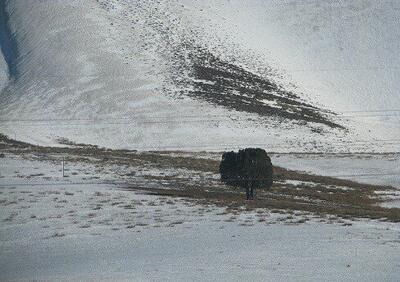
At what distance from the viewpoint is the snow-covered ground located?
587 inches

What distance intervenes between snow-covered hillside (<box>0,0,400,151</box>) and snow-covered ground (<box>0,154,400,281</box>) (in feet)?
135

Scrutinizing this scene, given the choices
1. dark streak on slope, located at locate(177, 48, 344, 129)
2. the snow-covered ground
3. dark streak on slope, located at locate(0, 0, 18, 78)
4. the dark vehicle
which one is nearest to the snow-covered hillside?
dark streak on slope, located at locate(177, 48, 344, 129)

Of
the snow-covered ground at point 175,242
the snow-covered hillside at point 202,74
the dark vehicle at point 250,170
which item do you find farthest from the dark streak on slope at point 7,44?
the snow-covered ground at point 175,242

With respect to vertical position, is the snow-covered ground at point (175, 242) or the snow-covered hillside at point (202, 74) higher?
the snow-covered hillside at point (202, 74)

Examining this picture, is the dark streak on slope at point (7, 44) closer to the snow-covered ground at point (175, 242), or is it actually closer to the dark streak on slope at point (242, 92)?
the dark streak on slope at point (242, 92)

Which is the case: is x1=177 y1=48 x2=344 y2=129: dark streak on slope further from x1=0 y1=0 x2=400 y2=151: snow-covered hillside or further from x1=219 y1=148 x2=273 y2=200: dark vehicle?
x1=219 y1=148 x2=273 y2=200: dark vehicle

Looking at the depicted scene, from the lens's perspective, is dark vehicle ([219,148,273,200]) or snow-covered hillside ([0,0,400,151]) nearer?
dark vehicle ([219,148,273,200])

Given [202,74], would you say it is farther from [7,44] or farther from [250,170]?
[250,170]

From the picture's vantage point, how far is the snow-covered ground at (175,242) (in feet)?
48.9

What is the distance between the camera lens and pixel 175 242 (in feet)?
60.6

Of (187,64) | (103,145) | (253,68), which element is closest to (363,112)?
(253,68)

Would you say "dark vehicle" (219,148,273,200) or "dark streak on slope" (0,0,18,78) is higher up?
"dark streak on slope" (0,0,18,78)

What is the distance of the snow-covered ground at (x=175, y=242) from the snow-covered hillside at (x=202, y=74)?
41144 mm

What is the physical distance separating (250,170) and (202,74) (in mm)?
69915
